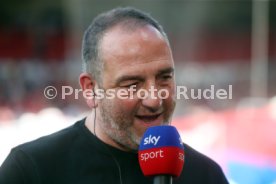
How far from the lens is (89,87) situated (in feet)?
7.38

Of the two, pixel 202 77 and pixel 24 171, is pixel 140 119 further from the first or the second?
pixel 202 77

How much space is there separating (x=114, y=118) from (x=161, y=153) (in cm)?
34

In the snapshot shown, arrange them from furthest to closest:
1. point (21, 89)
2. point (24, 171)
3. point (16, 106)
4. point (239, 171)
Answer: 1. point (21, 89)
2. point (16, 106)
3. point (239, 171)
4. point (24, 171)

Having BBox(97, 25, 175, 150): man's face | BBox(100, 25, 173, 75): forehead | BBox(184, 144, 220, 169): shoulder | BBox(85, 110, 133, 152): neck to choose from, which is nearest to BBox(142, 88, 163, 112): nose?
BBox(97, 25, 175, 150): man's face

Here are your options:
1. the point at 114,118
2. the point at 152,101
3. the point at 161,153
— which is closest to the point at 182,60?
the point at 114,118

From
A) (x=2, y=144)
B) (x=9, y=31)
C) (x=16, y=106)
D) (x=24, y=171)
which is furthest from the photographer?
(x=9, y=31)

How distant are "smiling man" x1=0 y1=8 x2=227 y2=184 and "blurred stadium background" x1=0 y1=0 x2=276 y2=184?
2.52 m

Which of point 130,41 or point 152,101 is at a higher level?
point 130,41

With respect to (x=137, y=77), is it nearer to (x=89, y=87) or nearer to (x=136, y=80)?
(x=136, y=80)

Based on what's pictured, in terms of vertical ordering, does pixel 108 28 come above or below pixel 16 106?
above

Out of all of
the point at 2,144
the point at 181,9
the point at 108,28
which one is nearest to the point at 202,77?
the point at 181,9

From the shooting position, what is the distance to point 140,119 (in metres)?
2.06

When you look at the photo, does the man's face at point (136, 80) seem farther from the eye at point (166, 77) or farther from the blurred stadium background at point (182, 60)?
the blurred stadium background at point (182, 60)

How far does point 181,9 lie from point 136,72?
8.72 metres
